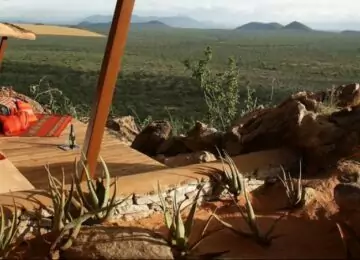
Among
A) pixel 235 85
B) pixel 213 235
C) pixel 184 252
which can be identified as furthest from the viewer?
pixel 235 85

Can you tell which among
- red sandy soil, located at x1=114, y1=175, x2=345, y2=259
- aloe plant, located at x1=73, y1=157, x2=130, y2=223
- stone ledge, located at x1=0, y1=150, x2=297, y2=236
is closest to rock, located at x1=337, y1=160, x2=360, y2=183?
red sandy soil, located at x1=114, y1=175, x2=345, y2=259

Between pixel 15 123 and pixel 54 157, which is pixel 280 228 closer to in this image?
pixel 54 157

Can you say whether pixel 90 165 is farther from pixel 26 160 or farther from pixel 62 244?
pixel 26 160

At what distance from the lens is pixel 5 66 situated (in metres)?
36.3

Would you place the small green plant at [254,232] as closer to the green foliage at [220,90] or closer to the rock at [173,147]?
the rock at [173,147]

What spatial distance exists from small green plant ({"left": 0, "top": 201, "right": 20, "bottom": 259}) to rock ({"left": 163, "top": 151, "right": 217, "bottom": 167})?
81.3 inches

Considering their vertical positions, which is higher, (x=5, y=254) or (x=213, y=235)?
(x=213, y=235)

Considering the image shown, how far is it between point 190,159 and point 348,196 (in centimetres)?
211

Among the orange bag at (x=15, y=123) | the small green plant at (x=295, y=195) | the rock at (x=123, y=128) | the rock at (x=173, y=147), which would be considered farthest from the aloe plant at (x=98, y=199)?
the rock at (x=123, y=128)

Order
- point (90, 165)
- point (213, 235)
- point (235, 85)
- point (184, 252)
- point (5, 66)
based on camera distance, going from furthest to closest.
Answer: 1. point (5, 66)
2. point (235, 85)
3. point (90, 165)
4. point (213, 235)
5. point (184, 252)

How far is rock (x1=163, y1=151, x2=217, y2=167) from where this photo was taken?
16.5ft

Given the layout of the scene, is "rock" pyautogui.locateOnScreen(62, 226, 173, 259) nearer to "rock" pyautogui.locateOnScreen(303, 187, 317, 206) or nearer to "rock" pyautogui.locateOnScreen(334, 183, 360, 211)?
"rock" pyautogui.locateOnScreen(334, 183, 360, 211)

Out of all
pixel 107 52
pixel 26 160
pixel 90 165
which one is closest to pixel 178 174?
pixel 90 165

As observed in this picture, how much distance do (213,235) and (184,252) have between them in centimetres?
47
